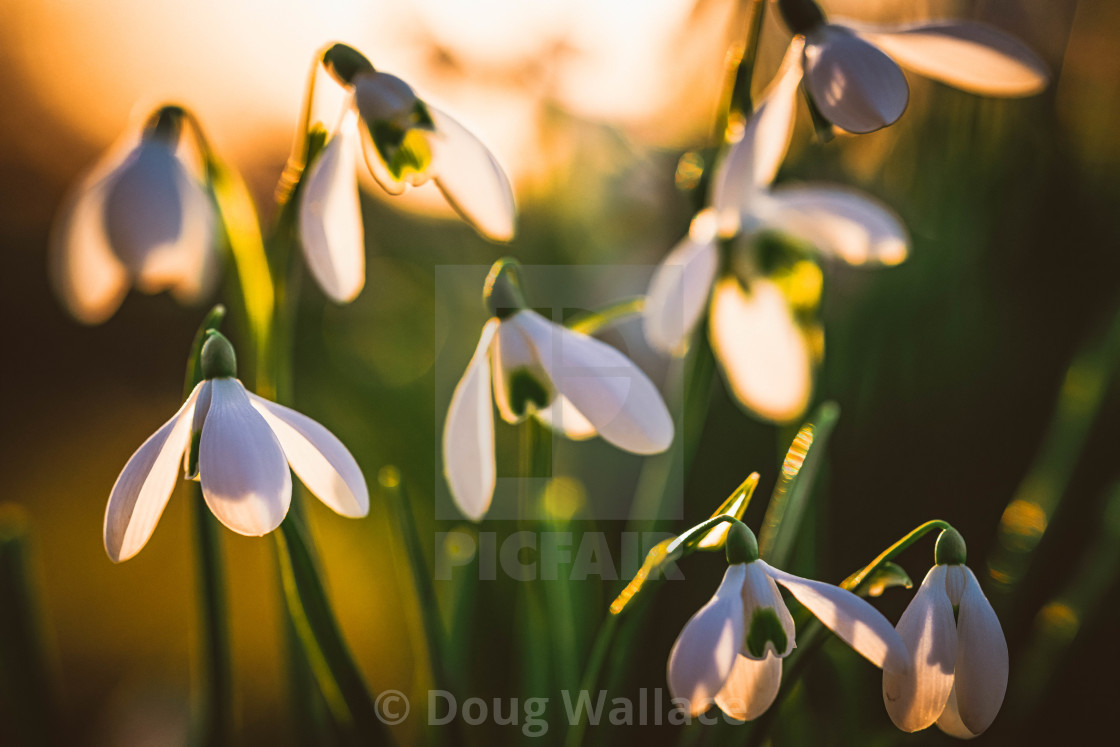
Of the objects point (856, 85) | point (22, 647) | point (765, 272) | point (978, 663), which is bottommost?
point (22, 647)

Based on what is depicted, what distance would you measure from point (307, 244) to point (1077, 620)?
0.52 metres

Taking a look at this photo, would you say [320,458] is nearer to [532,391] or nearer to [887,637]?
[532,391]

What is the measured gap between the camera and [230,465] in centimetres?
28

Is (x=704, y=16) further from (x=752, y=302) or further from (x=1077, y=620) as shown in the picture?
(x=1077, y=620)

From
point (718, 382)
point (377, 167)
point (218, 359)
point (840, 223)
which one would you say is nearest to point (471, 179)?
point (377, 167)

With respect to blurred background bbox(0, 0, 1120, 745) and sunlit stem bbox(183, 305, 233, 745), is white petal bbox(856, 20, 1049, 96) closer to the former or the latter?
blurred background bbox(0, 0, 1120, 745)

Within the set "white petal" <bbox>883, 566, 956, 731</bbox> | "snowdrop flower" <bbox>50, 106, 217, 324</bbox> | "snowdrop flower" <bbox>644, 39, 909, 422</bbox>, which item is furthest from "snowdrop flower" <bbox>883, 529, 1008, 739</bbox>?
"snowdrop flower" <bbox>50, 106, 217, 324</bbox>

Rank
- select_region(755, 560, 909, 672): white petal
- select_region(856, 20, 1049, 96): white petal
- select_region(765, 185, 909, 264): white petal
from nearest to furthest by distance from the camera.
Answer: select_region(755, 560, 909, 672): white petal
select_region(856, 20, 1049, 96): white petal
select_region(765, 185, 909, 264): white petal

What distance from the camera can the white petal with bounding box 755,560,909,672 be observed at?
271 mm

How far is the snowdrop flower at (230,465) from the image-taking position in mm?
277

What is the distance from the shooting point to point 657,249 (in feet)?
3.56

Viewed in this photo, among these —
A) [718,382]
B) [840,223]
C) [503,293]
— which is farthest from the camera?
[718,382]

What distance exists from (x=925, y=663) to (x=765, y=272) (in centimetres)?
32

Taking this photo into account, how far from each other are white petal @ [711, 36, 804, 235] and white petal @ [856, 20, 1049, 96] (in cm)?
5
